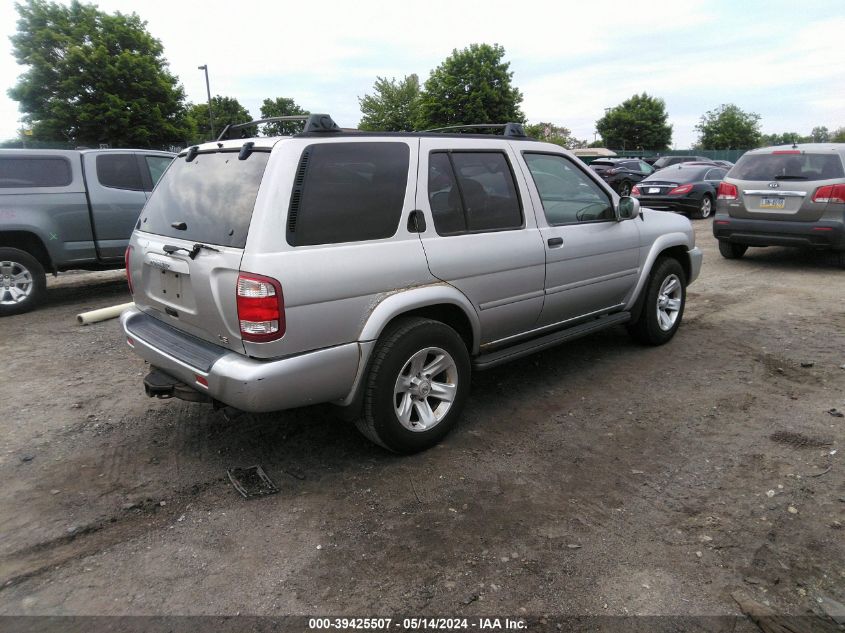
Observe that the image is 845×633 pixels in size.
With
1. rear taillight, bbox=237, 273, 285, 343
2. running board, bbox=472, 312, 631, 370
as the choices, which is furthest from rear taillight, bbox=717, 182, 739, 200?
rear taillight, bbox=237, 273, 285, 343

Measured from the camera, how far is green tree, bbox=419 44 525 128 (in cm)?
4019

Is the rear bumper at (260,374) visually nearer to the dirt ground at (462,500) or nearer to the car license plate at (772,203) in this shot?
the dirt ground at (462,500)

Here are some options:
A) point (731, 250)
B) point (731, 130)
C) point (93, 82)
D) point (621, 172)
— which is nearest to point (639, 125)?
point (731, 130)

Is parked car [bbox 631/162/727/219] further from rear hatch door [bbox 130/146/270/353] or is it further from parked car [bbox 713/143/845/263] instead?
rear hatch door [bbox 130/146/270/353]

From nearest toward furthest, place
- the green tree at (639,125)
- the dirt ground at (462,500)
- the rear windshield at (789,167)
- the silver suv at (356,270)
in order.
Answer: the dirt ground at (462,500) → the silver suv at (356,270) → the rear windshield at (789,167) → the green tree at (639,125)

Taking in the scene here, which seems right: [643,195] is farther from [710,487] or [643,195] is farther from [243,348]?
[243,348]

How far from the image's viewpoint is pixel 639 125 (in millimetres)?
62844

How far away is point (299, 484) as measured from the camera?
3291mm

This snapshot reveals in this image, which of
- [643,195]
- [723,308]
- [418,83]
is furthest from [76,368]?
[418,83]

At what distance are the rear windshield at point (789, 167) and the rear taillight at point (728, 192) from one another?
156 mm

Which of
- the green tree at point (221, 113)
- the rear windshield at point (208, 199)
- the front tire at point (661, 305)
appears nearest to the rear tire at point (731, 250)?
the front tire at point (661, 305)

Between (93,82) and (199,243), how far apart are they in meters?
33.0

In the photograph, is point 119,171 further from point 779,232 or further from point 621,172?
point 621,172

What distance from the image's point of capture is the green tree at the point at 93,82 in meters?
29.8
